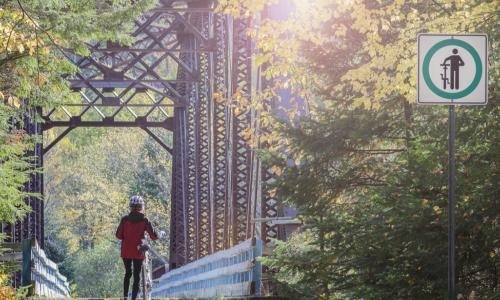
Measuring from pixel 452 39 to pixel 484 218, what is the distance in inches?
76.5

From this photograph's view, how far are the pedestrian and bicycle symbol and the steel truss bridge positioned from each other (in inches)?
178

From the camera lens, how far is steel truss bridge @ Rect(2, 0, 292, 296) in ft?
56.8

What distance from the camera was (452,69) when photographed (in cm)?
812

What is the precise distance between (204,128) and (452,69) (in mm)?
20159

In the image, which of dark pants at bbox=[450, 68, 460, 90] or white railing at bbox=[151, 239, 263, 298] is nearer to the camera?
dark pants at bbox=[450, 68, 460, 90]

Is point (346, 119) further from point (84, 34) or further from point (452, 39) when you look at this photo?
point (452, 39)

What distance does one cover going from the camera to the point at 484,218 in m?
9.54

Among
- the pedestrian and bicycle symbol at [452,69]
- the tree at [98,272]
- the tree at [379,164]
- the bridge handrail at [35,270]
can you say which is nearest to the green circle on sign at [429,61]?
the pedestrian and bicycle symbol at [452,69]

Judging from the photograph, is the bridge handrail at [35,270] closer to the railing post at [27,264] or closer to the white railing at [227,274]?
the railing post at [27,264]

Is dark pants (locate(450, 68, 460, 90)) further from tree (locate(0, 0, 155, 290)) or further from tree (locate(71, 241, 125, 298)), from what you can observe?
tree (locate(71, 241, 125, 298))

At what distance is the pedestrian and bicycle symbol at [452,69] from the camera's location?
8.08m

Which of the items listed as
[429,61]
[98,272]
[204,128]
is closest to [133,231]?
[429,61]

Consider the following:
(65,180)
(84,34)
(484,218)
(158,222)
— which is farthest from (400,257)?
(65,180)

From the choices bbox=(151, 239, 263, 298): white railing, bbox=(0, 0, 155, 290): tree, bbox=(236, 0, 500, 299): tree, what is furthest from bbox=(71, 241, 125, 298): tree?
bbox=(236, 0, 500, 299): tree
